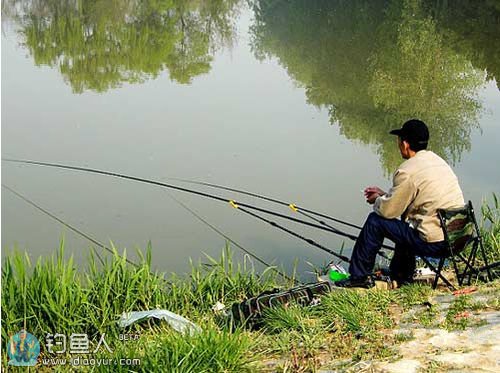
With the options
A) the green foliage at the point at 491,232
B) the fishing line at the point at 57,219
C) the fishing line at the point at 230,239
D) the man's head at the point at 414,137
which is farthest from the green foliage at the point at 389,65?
the man's head at the point at 414,137

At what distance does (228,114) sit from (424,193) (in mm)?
7902

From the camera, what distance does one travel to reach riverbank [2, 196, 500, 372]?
9.96 ft

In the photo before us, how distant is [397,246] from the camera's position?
434 cm

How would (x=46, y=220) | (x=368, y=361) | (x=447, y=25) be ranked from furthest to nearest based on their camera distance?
(x=447, y=25) < (x=46, y=220) < (x=368, y=361)

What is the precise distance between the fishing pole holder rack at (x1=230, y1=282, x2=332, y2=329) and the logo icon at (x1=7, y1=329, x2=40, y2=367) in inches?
40.7

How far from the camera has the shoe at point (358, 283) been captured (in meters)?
4.20

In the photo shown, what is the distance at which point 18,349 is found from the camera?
12.0ft

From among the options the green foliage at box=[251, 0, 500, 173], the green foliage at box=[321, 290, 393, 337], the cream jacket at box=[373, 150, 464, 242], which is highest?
the green foliage at box=[251, 0, 500, 173]

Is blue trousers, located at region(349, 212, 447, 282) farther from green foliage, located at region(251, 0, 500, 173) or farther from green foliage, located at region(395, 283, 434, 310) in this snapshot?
green foliage, located at region(251, 0, 500, 173)

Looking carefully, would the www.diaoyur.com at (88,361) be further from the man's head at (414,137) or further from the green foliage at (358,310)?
the man's head at (414,137)

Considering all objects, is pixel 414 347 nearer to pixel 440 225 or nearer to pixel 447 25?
pixel 440 225

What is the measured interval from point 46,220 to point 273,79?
10432mm

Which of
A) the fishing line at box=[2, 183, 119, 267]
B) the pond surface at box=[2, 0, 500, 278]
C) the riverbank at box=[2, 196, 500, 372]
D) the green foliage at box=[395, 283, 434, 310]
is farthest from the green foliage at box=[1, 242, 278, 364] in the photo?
the fishing line at box=[2, 183, 119, 267]

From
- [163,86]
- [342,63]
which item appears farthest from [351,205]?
[342,63]
